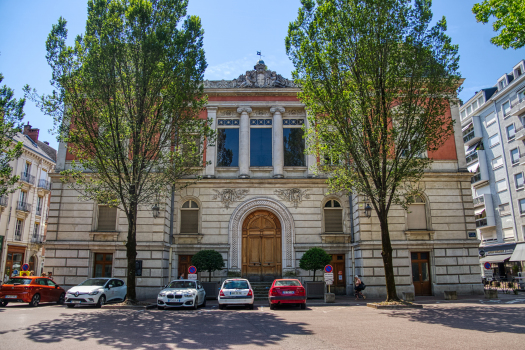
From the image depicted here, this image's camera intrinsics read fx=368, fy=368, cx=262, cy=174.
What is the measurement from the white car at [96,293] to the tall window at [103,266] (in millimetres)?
4056

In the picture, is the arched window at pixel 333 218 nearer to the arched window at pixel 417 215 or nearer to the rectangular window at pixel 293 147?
the rectangular window at pixel 293 147

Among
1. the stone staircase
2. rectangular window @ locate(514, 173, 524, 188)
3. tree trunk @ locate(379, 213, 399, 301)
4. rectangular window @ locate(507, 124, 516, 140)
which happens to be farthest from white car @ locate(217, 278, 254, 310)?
rectangular window @ locate(507, 124, 516, 140)

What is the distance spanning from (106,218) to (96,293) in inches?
286

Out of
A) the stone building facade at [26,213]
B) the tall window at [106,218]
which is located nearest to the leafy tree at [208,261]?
the tall window at [106,218]

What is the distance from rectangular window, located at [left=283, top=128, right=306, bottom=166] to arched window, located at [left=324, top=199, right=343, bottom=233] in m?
3.30

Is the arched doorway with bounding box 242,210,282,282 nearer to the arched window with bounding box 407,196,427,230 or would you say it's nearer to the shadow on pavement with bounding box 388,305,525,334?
the arched window with bounding box 407,196,427,230

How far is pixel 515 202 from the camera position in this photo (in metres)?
39.3

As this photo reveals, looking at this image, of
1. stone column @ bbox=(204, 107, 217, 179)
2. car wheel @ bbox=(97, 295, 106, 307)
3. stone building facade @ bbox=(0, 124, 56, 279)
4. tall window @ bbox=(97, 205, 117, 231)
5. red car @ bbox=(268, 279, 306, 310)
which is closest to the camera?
red car @ bbox=(268, 279, 306, 310)

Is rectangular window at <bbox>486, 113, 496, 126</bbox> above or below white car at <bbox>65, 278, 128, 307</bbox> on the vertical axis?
above

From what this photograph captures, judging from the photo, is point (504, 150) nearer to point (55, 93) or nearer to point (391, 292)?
point (391, 292)

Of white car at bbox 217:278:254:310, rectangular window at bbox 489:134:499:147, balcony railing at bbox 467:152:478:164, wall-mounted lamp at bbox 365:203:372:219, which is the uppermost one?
rectangular window at bbox 489:134:499:147

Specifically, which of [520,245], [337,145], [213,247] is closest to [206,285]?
[213,247]

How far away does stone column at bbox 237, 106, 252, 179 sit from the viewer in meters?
24.0

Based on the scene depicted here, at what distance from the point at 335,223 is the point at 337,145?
25.1ft
